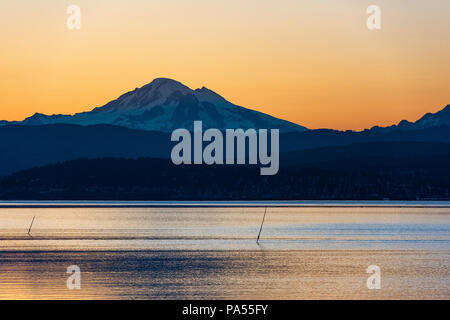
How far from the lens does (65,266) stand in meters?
80.8

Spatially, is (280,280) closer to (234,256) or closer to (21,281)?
(21,281)

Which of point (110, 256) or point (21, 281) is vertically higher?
point (110, 256)

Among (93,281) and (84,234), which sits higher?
(84,234)

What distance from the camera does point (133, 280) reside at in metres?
69.3

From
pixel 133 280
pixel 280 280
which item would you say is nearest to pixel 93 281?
pixel 133 280

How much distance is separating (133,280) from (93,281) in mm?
3006
